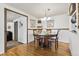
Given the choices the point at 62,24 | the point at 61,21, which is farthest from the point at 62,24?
the point at 61,21

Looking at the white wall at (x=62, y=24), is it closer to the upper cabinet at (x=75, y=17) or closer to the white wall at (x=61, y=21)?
the white wall at (x=61, y=21)

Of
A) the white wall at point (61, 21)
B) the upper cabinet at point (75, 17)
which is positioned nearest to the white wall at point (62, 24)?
the white wall at point (61, 21)

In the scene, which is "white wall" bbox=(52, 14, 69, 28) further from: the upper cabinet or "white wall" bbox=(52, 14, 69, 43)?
the upper cabinet

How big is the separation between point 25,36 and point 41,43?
4.73 feet

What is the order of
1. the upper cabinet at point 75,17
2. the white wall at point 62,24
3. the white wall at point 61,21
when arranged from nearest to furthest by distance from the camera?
the upper cabinet at point 75,17 < the white wall at point 62,24 < the white wall at point 61,21

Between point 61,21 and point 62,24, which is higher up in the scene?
point 61,21

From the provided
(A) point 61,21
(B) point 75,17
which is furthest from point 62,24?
(B) point 75,17

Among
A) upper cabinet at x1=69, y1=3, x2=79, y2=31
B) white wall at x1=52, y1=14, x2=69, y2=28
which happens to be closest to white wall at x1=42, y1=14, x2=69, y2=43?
white wall at x1=52, y1=14, x2=69, y2=28

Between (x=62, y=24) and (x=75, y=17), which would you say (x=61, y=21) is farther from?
(x=75, y=17)

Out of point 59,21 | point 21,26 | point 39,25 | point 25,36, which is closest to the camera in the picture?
point 25,36

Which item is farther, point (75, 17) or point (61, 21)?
point (61, 21)

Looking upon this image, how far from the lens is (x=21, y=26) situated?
21.3ft

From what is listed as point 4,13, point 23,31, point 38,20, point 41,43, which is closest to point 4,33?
point 4,13

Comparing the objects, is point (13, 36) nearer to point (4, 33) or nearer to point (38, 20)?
point (38, 20)
